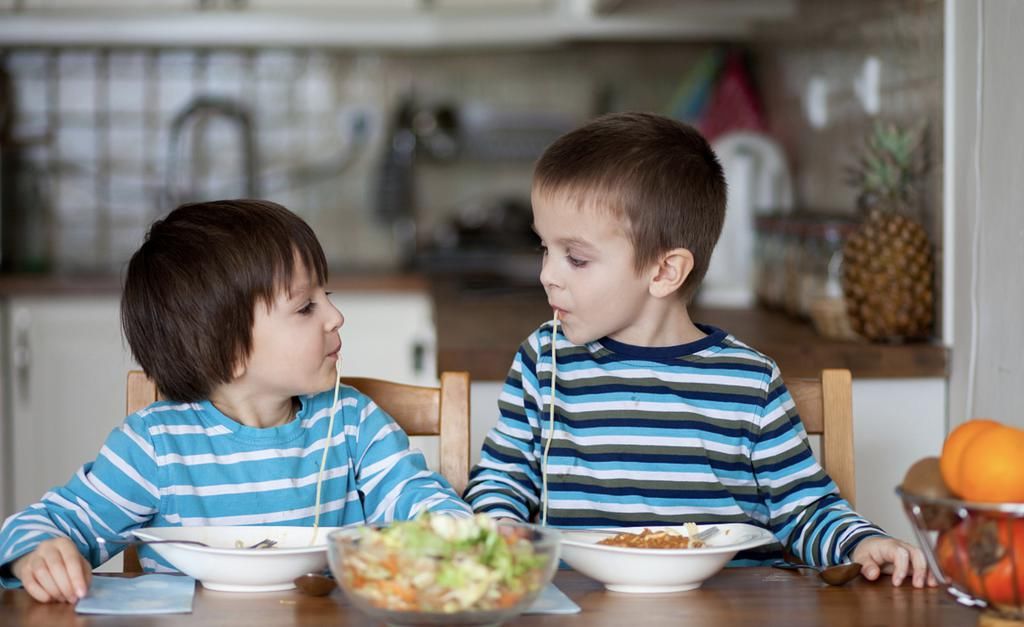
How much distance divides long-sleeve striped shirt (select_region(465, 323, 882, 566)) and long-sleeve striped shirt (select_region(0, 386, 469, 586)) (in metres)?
0.10

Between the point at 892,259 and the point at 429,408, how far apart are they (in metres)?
0.82

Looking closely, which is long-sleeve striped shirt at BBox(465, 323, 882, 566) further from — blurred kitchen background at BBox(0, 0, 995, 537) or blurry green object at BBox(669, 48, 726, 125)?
blurry green object at BBox(669, 48, 726, 125)

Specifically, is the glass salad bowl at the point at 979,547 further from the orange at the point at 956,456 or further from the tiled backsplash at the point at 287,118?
the tiled backsplash at the point at 287,118

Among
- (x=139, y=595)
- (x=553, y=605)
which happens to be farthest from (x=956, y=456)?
(x=139, y=595)

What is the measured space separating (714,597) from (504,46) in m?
2.75

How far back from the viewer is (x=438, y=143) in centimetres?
360

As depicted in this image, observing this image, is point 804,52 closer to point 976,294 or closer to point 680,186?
point 976,294

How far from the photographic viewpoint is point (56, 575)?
1000 millimetres

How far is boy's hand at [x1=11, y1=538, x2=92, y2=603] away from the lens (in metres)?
1.00

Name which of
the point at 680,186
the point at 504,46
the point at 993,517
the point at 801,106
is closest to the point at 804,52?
the point at 801,106

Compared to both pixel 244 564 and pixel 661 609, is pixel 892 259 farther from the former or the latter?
pixel 244 564

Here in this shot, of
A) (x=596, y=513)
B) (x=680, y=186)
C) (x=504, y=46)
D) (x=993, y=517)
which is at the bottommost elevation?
(x=596, y=513)

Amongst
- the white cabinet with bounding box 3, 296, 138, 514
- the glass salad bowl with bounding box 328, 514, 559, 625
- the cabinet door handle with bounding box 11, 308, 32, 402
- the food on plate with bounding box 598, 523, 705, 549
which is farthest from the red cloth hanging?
the glass salad bowl with bounding box 328, 514, 559, 625

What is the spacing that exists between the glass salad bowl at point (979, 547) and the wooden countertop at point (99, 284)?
2323 mm
